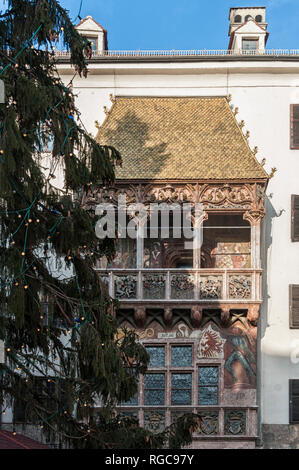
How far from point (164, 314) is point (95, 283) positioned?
283 inches

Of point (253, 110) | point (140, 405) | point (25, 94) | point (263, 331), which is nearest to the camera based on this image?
point (25, 94)

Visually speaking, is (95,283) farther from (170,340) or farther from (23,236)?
(170,340)

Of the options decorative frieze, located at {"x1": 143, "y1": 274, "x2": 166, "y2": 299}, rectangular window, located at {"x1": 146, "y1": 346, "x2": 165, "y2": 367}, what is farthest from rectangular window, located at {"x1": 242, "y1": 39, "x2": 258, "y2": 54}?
rectangular window, located at {"x1": 146, "y1": 346, "x2": 165, "y2": 367}

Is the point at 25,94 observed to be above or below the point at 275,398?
above

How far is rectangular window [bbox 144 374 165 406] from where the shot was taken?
66.7 feet

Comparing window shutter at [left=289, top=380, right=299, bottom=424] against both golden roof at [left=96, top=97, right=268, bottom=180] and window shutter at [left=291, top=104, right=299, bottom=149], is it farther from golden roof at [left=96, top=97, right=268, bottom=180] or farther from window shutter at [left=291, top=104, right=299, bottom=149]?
window shutter at [left=291, top=104, right=299, bottom=149]

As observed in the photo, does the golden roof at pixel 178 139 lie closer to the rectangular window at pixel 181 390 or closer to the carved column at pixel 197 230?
the carved column at pixel 197 230

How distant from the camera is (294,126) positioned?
22625mm

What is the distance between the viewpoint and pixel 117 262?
21797 mm

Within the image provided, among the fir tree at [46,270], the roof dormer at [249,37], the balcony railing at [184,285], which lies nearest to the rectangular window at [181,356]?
the balcony railing at [184,285]

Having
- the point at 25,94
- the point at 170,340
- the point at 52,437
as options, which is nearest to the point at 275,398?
the point at 170,340

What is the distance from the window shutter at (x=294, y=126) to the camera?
2255cm

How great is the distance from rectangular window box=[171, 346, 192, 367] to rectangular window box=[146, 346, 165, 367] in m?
0.27

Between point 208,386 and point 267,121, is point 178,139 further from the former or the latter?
point 208,386
